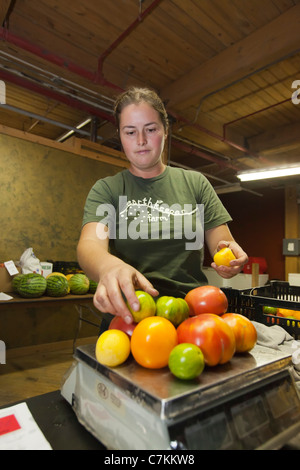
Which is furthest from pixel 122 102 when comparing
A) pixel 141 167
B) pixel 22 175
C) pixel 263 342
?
pixel 22 175

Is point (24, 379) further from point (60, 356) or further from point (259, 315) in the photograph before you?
point (259, 315)

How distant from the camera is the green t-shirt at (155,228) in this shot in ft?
4.02

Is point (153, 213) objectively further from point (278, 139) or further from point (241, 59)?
point (278, 139)

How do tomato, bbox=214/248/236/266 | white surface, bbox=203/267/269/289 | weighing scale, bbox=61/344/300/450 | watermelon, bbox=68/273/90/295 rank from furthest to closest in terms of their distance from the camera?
white surface, bbox=203/267/269/289 → watermelon, bbox=68/273/90/295 → tomato, bbox=214/248/236/266 → weighing scale, bbox=61/344/300/450

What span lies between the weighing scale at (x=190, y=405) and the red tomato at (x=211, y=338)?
0.04m

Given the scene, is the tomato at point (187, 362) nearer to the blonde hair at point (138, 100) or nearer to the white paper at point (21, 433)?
the white paper at point (21, 433)

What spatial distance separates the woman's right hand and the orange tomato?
0.15 feet

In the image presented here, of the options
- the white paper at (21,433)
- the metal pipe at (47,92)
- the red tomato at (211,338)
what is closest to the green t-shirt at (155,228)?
the red tomato at (211,338)

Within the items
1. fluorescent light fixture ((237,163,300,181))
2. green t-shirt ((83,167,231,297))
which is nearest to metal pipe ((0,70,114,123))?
fluorescent light fixture ((237,163,300,181))

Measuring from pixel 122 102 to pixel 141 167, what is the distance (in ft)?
0.89

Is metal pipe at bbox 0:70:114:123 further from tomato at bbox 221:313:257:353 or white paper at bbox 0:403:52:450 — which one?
tomato at bbox 221:313:257:353

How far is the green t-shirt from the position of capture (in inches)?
48.2

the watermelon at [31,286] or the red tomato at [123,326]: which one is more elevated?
the red tomato at [123,326]

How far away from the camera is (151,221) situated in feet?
4.09
